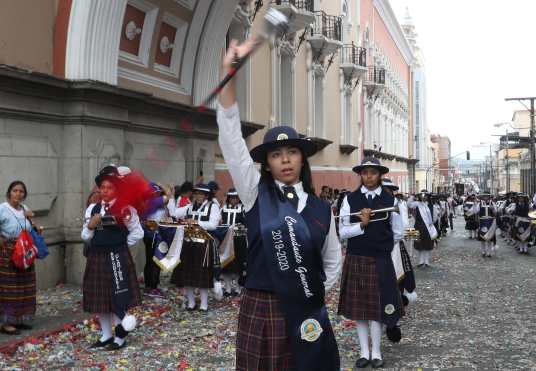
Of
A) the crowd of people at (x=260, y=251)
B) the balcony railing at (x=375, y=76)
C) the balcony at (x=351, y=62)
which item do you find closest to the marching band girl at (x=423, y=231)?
the crowd of people at (x=260, y=251)

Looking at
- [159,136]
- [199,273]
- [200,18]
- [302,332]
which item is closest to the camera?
[302,332]

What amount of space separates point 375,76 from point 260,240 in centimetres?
3531

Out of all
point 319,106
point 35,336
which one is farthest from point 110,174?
point 319,106

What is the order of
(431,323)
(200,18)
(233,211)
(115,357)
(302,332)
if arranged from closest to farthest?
(302,332)
(115,357)
(431,323)
(233,211)
(200,18)

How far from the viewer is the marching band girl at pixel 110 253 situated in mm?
6340

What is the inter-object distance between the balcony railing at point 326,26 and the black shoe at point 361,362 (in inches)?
741

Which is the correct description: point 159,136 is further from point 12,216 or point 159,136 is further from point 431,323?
point 431,323

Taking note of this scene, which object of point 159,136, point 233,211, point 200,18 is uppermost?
point 200,18

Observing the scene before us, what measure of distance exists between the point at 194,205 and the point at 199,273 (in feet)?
3.43

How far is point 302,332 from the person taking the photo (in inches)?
120

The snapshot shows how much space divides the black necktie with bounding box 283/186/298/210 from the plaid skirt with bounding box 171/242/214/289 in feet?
19.1

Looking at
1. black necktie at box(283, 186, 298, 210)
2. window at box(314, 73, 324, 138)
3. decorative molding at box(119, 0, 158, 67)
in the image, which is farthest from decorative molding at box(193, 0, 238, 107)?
black necktie at box(283, 186, 298, 210)

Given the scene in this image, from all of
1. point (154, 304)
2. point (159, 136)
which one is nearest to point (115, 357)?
point (154, 304)

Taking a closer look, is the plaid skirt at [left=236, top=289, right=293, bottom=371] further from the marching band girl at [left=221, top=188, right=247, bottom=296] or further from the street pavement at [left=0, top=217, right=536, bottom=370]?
the marching band girl at [left=221, top=188, right=247, bottom=296]
